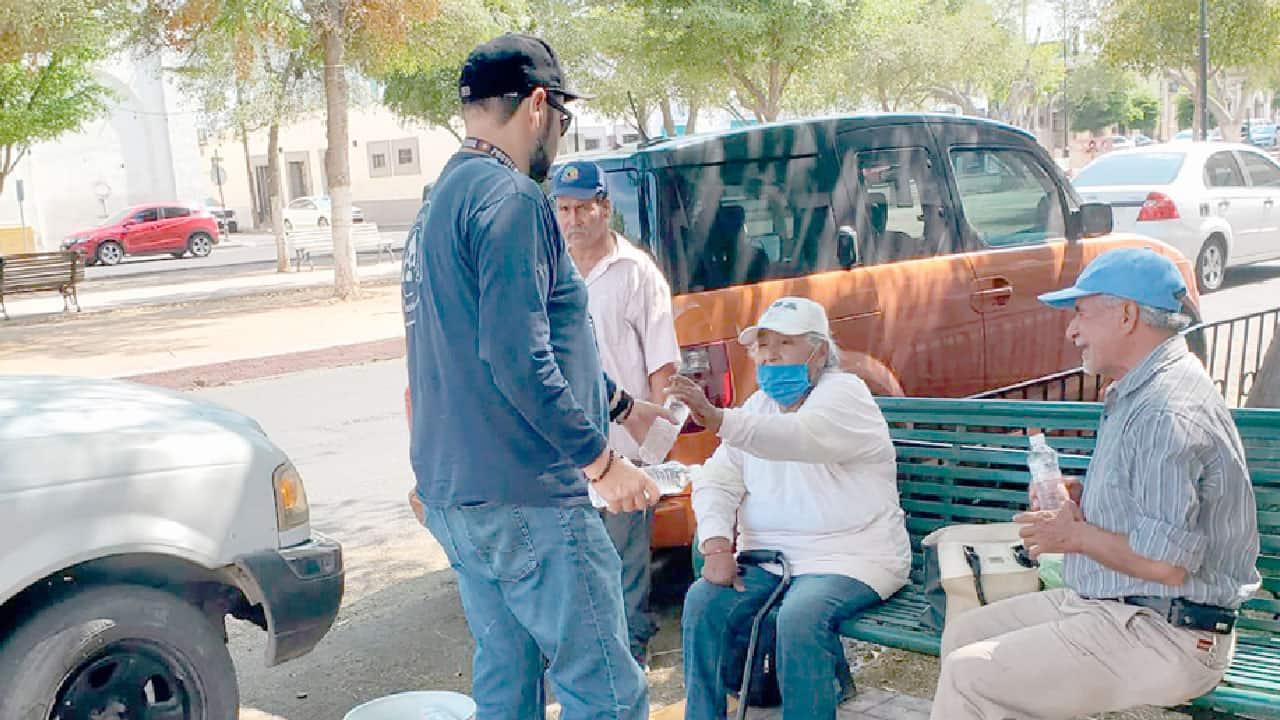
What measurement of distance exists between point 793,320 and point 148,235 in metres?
35.6

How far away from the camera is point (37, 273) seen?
19.6 meters

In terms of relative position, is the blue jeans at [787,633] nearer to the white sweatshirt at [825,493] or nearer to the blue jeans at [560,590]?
the white sweatshirt at [825,493]

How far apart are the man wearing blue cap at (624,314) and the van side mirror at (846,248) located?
1.33 metres

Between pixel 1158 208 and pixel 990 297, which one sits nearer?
pixel 990 297

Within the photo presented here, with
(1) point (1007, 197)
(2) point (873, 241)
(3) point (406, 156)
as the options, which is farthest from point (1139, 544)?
(3) point (406, 156)

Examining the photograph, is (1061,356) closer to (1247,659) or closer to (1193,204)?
(1247,659)

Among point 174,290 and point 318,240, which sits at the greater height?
point 318,240

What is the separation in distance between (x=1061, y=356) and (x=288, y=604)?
4047 mm

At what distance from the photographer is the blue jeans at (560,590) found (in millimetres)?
2729

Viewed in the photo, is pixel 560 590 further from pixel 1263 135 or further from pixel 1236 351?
pixel 1263 135

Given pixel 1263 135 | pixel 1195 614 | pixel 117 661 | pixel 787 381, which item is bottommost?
pixel 117 661

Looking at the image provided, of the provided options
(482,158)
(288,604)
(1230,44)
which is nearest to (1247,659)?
(482,158)

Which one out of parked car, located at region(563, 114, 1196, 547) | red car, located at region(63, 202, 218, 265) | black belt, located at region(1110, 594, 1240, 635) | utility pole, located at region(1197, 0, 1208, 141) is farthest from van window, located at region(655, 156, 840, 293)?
red car, located at region(63, 202, 218, 265)

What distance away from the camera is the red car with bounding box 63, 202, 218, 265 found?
117 ft
